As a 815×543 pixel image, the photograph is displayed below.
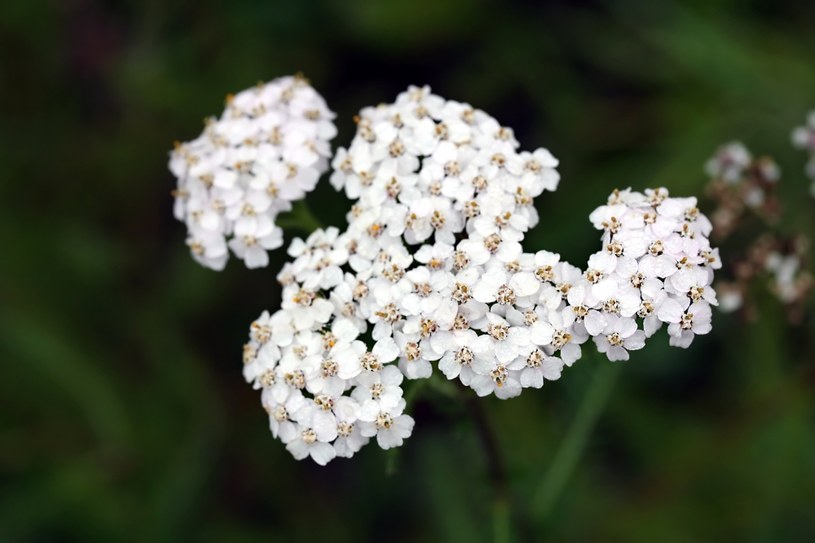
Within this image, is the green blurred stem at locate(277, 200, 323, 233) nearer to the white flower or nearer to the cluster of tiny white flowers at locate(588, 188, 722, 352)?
the cluster of tiny white flowers at locate(588, 188, 722, 352)

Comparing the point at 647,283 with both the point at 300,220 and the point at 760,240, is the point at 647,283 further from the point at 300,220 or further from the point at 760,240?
the point at 300,220

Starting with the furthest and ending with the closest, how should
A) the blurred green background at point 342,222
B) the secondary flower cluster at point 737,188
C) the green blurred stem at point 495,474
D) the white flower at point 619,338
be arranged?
the blurred green background at point 342,222
the secondary flower cluster at point 737,188
the green blurred stem at point 495,474
the white flower at point 619,338

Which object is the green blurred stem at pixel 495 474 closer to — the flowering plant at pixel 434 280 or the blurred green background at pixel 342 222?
the flowering plant at pixel 434 280

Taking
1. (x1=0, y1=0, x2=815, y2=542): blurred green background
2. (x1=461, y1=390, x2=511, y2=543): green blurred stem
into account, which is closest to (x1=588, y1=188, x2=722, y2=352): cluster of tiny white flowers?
(x1=461, y1=390, x2=511, y2=543): green blurred stem

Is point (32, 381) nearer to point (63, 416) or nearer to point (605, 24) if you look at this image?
point (63, 416)

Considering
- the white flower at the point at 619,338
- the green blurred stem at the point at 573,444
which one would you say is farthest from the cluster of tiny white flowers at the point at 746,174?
the white flower at the point at 619,338

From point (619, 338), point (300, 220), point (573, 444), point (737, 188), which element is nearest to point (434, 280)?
point (619, 338)
